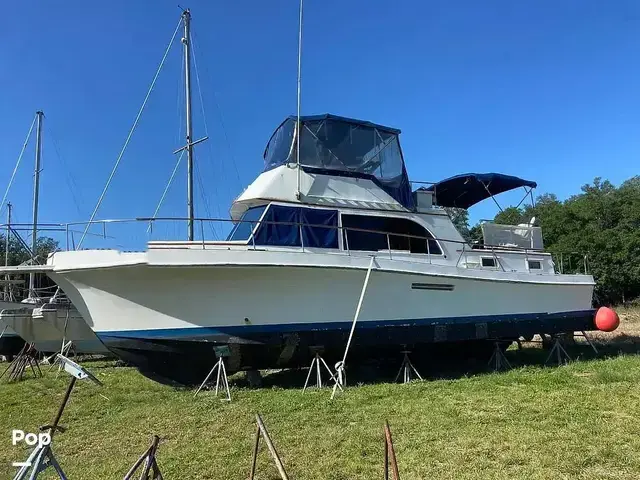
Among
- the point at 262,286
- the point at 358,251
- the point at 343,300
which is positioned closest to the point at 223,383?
the point at 262,286

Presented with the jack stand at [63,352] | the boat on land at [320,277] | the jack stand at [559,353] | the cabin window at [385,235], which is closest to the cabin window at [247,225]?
A: the boat on land at [320,277]

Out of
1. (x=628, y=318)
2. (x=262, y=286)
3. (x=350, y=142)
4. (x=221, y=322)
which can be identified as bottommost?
(x=628, y=318)

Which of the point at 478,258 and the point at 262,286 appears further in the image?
the point at 478,258

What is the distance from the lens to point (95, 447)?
577 centimetres

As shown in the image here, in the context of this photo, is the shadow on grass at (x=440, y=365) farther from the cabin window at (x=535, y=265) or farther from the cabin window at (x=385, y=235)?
the cabin window at (x=385, y=235)

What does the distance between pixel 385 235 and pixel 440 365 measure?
3.41 m

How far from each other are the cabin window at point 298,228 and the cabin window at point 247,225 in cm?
23

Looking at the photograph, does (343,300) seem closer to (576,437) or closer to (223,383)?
(223,383)

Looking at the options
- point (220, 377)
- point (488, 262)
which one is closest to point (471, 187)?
point (488, 262)

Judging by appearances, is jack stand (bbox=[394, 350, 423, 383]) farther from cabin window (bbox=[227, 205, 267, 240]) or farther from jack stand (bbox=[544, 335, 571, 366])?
jack stand (bbox=[544, 335, 571, 366])

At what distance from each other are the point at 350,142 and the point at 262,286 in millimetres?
3757

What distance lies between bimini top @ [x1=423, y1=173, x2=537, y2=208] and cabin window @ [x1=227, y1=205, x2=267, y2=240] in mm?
4255

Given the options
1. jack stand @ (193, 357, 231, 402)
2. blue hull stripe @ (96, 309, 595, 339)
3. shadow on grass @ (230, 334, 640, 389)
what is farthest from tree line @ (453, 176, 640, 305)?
jack stand @ (193, 357, 231, 402)

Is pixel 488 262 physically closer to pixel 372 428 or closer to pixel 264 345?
pixel 264 345
